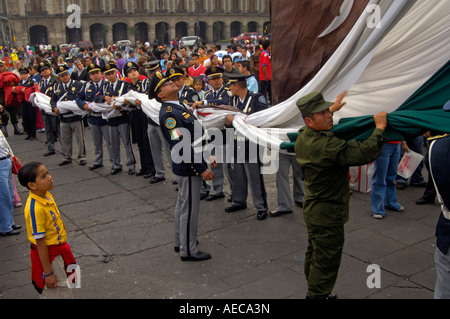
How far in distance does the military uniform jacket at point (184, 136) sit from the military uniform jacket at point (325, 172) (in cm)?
146

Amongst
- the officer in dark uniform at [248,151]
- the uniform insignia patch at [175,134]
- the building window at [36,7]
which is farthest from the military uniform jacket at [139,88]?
the building window at [36,7]

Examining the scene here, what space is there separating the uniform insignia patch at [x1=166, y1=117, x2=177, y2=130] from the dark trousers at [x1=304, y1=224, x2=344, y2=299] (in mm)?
1896

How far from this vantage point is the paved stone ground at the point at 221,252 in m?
4.61

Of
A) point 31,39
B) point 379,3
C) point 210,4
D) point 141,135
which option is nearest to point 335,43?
point 379,3

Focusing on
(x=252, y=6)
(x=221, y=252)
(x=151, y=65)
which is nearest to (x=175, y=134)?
(x=221, y=252)

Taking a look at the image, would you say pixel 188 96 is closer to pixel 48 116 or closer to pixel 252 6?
pixel 48 116

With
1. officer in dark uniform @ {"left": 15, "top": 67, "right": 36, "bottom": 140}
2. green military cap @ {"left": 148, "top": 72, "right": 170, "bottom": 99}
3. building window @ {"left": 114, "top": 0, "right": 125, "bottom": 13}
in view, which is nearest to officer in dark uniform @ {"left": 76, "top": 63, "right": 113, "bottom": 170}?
green military cap @ {"left": 148, "top": 72, "right": 170, "bottom": 99}

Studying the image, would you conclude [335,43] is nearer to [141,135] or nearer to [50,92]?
[141,135]

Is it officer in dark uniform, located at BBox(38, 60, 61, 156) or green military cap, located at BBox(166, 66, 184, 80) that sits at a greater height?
green military cap, located at BBox(166, 66, 184, 80)

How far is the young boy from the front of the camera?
3.76 metres

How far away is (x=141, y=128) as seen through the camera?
8641 millimetres

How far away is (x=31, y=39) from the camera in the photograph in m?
66.5

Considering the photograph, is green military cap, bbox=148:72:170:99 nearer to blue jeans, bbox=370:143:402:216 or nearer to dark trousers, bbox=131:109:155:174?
blue jeans, bbox=370:143:402:216
